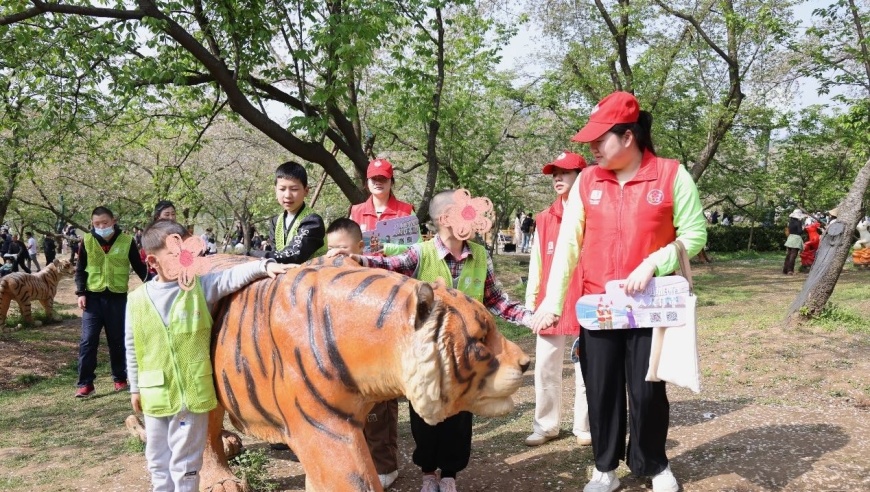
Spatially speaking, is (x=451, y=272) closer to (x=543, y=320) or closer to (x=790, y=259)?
(x=543, y=320)

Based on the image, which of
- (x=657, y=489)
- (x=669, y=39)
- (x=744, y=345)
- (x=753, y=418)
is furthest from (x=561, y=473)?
(x=669, y=39)

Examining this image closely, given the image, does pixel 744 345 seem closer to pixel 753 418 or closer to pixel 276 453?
pixel 753 418

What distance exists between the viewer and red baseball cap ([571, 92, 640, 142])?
304cm

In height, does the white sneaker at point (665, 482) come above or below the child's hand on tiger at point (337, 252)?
below

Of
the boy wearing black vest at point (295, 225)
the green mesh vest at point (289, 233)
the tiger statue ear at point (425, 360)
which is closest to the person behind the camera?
the tiger statue ear at point (425, 360)

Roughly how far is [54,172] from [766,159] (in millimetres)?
24548

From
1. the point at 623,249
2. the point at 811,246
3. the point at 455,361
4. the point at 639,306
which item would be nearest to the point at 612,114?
the point at 623,249

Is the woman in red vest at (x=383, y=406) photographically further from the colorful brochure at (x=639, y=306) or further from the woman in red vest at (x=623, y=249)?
the colorful brochure at (x=639, y=306)

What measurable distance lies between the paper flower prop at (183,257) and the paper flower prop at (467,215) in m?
1.20

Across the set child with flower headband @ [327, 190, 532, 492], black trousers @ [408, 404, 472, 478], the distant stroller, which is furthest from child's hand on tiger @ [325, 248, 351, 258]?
the distant stroller

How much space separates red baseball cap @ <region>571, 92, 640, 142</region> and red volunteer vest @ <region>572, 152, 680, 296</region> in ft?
0.72

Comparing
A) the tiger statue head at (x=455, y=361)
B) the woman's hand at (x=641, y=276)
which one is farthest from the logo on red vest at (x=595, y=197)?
the tiger statue head at (x=455, y=361)

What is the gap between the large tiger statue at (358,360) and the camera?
213 cm

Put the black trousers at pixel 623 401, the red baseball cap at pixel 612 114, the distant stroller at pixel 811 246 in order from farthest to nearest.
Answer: the distant stroller at pixel 811 246
the black trousers at pixel 623 401
the red baseball cap at pixel 612 114
